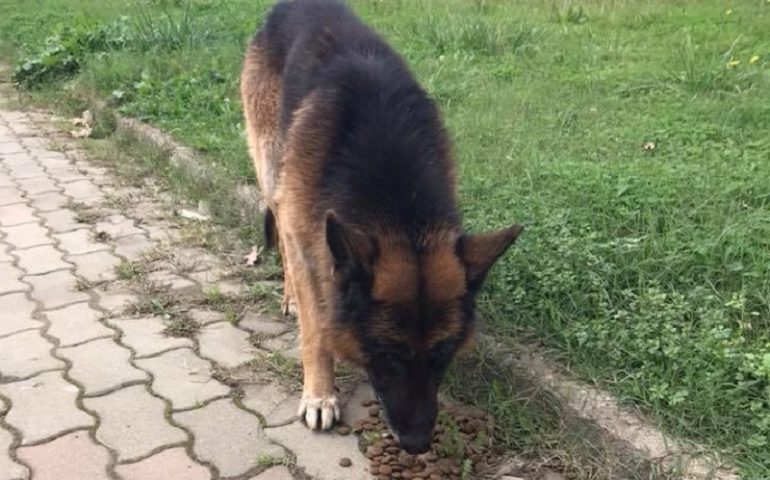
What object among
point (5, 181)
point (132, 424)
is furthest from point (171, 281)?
point (5, 181)

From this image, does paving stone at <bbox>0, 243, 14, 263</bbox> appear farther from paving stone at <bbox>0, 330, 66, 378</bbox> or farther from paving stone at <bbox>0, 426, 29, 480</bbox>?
paving stone at <bbox>0, 426, 29, 480</bbox>

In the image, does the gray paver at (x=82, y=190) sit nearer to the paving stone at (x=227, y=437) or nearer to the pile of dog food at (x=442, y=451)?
the paving stone at (x=227, y=437)

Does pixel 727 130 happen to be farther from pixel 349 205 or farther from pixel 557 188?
pixel 349 205

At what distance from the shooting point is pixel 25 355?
148 inches

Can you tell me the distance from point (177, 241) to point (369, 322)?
264 cm

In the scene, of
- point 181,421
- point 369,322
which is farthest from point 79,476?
point 369,322

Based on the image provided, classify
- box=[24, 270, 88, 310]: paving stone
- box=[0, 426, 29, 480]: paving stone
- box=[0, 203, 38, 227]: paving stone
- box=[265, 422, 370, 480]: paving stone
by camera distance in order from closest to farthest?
box=[0, 426, 29, 480]: paving stone
box=[265, 422, 370, 480]: paving stone
box=[24, 270, 88, 310]: paving stone
box=[0, 203, 38, 227]: paving stone

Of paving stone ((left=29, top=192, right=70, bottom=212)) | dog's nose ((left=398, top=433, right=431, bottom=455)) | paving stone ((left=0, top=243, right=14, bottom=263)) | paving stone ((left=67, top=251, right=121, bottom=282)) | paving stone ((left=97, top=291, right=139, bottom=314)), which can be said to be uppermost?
dog's nose ((left=398, top=433, right=431, bottom=455))

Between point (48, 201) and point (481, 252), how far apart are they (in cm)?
403

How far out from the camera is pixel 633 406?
9.88 ft

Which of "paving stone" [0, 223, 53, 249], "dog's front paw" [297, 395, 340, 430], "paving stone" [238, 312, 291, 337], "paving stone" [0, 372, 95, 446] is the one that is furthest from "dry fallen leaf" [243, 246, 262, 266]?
"dog's front paw" [297, 395, 340, 430]

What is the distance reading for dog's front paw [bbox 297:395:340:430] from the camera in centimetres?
328

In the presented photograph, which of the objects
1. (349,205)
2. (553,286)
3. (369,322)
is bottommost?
(553,286)

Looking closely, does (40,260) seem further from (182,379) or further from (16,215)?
(182,379)
